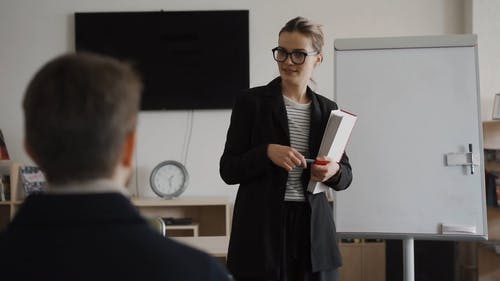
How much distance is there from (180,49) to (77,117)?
148 inches

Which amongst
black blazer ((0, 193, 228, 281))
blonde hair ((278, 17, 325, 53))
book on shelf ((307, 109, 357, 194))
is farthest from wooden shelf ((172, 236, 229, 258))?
black blazer ((0, 193, 228, 281))

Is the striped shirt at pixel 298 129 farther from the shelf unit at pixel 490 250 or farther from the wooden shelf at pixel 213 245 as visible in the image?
the shelf unit at pixel 490 250

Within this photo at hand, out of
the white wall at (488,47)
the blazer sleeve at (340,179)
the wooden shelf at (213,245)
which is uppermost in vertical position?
the white wall at (488,47)

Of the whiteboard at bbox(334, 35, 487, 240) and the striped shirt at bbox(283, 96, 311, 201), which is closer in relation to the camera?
the striped shirt at bbox(283, 96, 311, 201)

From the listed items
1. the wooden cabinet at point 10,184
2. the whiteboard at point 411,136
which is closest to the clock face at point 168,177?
the wooden cabinet at point 10,184

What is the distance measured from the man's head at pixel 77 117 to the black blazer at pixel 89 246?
41mm

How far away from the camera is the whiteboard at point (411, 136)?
2.47m

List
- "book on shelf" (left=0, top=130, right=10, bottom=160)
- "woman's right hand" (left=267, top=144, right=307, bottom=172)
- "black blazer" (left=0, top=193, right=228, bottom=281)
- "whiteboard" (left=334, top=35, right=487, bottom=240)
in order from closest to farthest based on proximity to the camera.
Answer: "black blazer" (left=0, top=193, right=228, bottom=281) → "woman's right hand" (left=267, top=144, right=307, bottom=172) → "whiteboard" (left=334, top=35, right=487, bottom=240) → "book on shelf" (left=0, top=130, right=10, bottom=160)

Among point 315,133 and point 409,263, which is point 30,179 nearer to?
point 409,263

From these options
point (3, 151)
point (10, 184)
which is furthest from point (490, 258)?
point (3, 151)

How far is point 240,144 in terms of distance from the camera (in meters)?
1.68

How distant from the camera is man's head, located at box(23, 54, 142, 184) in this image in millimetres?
664

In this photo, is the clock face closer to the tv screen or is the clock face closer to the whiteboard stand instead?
the tv screen

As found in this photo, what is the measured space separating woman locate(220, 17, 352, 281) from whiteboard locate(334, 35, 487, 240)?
898mm
